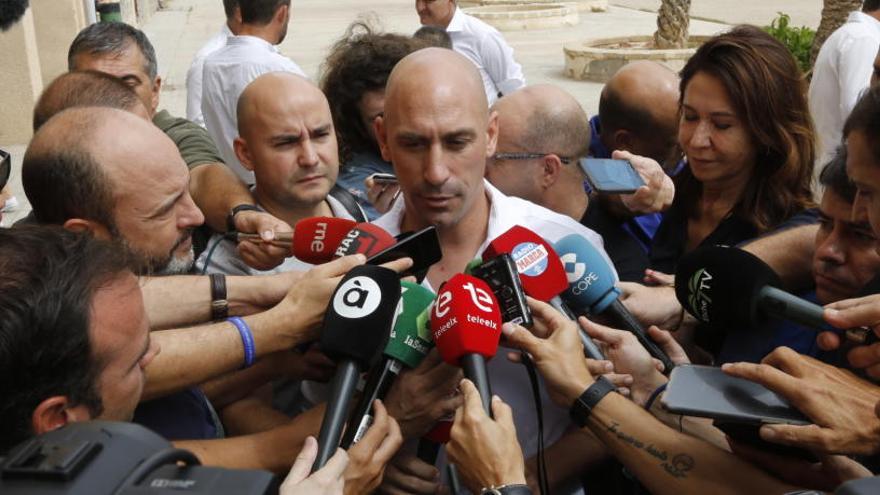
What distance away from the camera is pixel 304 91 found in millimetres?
3348

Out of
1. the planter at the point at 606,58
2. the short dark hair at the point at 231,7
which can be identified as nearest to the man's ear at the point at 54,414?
the short dark hair at the point at 231,7

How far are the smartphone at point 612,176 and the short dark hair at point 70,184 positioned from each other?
55.9 inches

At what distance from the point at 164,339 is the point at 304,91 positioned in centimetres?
126

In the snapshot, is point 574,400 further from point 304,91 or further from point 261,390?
point 304,91

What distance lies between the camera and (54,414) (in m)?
1.64

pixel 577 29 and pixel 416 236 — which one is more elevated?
pixel 416 236

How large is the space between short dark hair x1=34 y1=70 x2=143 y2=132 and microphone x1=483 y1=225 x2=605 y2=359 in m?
1.64

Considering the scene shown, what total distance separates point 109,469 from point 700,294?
66.8 inches

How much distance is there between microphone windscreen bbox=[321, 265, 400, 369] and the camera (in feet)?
6.77

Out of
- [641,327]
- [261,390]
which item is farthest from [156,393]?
[641,327]

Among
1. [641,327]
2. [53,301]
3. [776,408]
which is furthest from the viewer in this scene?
[641,327]

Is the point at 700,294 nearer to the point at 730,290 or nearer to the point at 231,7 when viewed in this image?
the point at 730,290

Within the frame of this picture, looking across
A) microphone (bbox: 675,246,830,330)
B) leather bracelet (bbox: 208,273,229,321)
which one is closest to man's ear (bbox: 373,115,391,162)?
leather bracelet (bbox: 208,273,229,321)

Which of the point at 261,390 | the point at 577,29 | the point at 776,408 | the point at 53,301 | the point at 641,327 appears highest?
the point at 53,301
